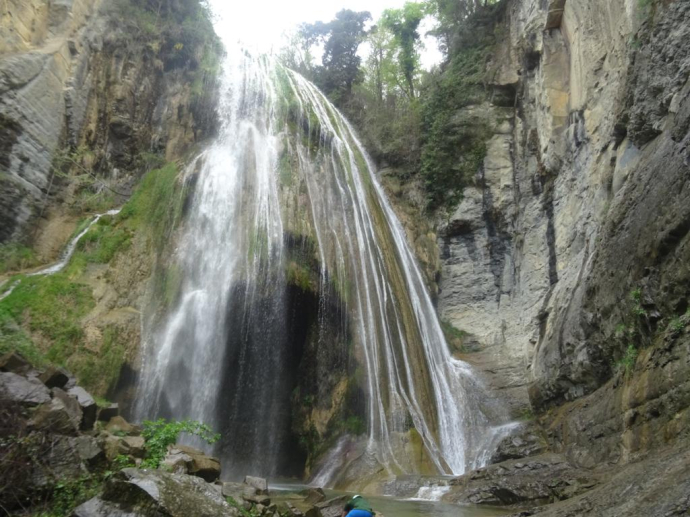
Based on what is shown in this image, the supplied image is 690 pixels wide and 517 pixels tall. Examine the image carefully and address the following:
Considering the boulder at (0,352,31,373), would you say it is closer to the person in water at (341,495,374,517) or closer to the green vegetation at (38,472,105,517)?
the green vegetation at (38,472,105,517)

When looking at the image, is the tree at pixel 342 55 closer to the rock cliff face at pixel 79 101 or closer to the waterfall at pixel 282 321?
the rock cliff face at pixel 79 101

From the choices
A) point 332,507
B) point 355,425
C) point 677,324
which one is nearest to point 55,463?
point 332,507

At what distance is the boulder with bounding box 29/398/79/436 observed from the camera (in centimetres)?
577

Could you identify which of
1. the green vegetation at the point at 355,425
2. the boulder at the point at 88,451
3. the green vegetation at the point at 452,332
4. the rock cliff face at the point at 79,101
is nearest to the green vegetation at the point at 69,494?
the boulder at the point at 88,451

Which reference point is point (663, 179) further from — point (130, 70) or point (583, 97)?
point (130, 70)

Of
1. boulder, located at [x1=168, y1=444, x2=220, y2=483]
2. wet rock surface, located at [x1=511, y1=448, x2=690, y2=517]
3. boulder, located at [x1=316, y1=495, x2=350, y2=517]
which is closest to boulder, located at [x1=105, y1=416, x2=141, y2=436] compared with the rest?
boulder, located at [x1=168, y1=444, x2=220, y2=483]

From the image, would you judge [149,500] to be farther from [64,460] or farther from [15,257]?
[15,257]

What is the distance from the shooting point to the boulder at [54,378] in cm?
874

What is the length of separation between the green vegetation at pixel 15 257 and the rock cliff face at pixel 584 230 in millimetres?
13451

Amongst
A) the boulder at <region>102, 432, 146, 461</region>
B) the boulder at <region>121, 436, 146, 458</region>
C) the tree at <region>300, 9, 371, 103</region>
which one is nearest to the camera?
the boulder at <region>102, 432, 146, 461</region>

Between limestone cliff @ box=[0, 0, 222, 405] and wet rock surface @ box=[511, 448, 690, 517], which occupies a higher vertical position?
limestone cliff @ box=[0, 0, 222, 405]

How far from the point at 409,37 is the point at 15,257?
24.3m

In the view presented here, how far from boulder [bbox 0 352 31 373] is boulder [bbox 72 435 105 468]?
3.19m

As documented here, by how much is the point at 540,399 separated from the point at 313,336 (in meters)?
6.51
